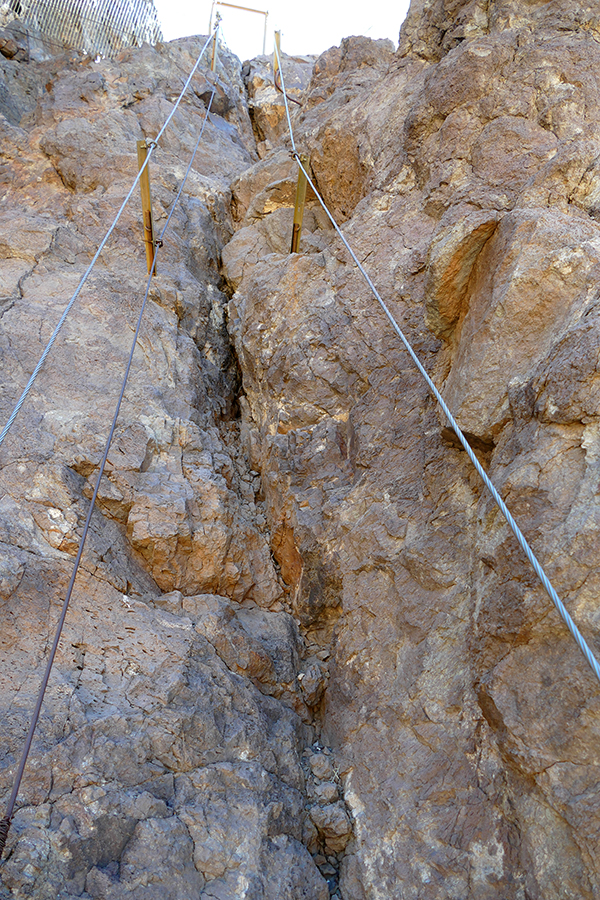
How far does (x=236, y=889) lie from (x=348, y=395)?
11.1 ft

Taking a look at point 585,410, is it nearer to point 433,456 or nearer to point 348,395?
point 433,456

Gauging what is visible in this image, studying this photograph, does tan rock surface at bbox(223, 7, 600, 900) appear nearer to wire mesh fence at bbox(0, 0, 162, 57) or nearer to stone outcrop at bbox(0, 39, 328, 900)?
stone outcrop at bbox(0, 39, 328, 900)

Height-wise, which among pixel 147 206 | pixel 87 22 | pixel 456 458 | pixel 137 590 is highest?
pixel 87 22

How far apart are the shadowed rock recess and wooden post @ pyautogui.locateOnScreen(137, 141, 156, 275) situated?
417 mm

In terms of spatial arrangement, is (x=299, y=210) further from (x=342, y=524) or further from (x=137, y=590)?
A: (x=137, y=590)

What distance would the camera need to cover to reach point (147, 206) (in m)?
5.67

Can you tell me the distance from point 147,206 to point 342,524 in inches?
145

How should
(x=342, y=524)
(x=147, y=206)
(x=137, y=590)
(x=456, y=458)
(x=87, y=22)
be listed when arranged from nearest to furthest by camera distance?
(x=456, y=458), (x=137, y=590), (x=342, y=524), (x=147, y=206), (x=87, y=22)

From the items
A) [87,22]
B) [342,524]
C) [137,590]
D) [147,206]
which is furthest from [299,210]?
[87,22]

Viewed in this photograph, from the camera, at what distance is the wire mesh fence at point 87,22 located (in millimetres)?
9984

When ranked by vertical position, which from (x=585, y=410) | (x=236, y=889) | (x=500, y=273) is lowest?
(x=236, y=889)

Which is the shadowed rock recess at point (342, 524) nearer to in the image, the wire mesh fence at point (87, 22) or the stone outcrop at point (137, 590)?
the stone outcrop at point (137, 590)

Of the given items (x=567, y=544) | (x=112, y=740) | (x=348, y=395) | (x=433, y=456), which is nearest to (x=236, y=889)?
(x=112, y=740)

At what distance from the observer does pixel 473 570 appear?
3.31 m
